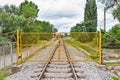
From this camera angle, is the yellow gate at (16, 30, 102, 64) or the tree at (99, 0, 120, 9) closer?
the yellow gate at (16, 30, 102, 64)

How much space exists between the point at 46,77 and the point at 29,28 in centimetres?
3706

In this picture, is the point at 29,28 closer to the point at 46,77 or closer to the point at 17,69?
the point at 17,69

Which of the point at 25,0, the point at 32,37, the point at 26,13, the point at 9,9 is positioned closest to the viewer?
the point at 32,37

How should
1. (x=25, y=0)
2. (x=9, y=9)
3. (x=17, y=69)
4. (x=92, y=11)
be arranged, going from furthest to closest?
(x=92, y=11), (x=25, y=0), (x=9, y=9), (x=17, y=69)

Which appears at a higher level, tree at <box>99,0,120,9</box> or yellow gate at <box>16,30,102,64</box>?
tree at <box>99,0,120,9</box>

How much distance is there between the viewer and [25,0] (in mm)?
77688

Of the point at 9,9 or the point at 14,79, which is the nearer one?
the point at 14,79

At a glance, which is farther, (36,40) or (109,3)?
(109,3)

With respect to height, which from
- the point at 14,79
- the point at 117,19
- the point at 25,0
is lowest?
the point at 14,79

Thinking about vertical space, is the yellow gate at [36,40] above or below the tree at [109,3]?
below

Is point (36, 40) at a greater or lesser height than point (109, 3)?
lesser

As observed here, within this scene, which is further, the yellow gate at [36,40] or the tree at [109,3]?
the tree at [109,3]

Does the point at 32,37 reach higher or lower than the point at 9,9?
lower

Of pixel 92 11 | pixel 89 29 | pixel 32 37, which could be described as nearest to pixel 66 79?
pixel 32 37
